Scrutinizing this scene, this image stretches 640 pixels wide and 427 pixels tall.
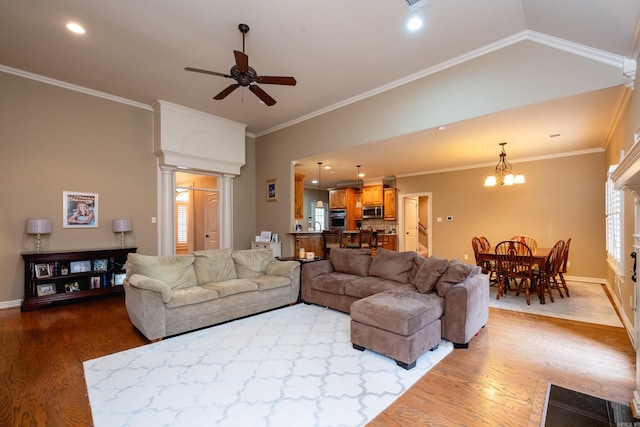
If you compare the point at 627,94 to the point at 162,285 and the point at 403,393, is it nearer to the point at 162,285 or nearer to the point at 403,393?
the point at 403,393

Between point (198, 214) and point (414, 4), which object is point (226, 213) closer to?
point (198, 214)

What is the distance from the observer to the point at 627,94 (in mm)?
3195

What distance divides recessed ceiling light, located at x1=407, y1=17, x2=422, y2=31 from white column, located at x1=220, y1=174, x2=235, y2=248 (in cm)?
482

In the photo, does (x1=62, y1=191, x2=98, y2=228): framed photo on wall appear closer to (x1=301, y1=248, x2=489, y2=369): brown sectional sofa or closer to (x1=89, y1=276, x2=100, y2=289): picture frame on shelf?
(x1=89, y1=276, x2=100, y2=289): picture frame on shelf

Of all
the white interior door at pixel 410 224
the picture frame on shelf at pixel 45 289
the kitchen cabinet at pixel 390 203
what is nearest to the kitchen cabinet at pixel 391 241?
the white interior door at pixel 410 224

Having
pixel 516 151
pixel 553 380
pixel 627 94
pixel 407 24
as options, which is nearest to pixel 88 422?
pixel 553 380

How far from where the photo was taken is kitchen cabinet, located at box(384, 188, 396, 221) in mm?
8961

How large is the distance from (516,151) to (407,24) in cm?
411

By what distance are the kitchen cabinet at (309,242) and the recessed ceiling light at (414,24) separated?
4.27 meters

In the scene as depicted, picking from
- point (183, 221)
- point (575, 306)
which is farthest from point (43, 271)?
point (575, 306)

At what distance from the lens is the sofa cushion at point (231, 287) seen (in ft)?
12.1

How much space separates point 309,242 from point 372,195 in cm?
360

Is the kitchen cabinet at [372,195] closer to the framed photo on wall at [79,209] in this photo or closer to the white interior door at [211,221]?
the white interior door at [211,221]

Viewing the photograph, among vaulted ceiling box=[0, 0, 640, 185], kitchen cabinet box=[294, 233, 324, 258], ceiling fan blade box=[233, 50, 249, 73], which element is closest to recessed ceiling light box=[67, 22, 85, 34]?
vaulted ceiling box=[0, 0, 640, 185]
